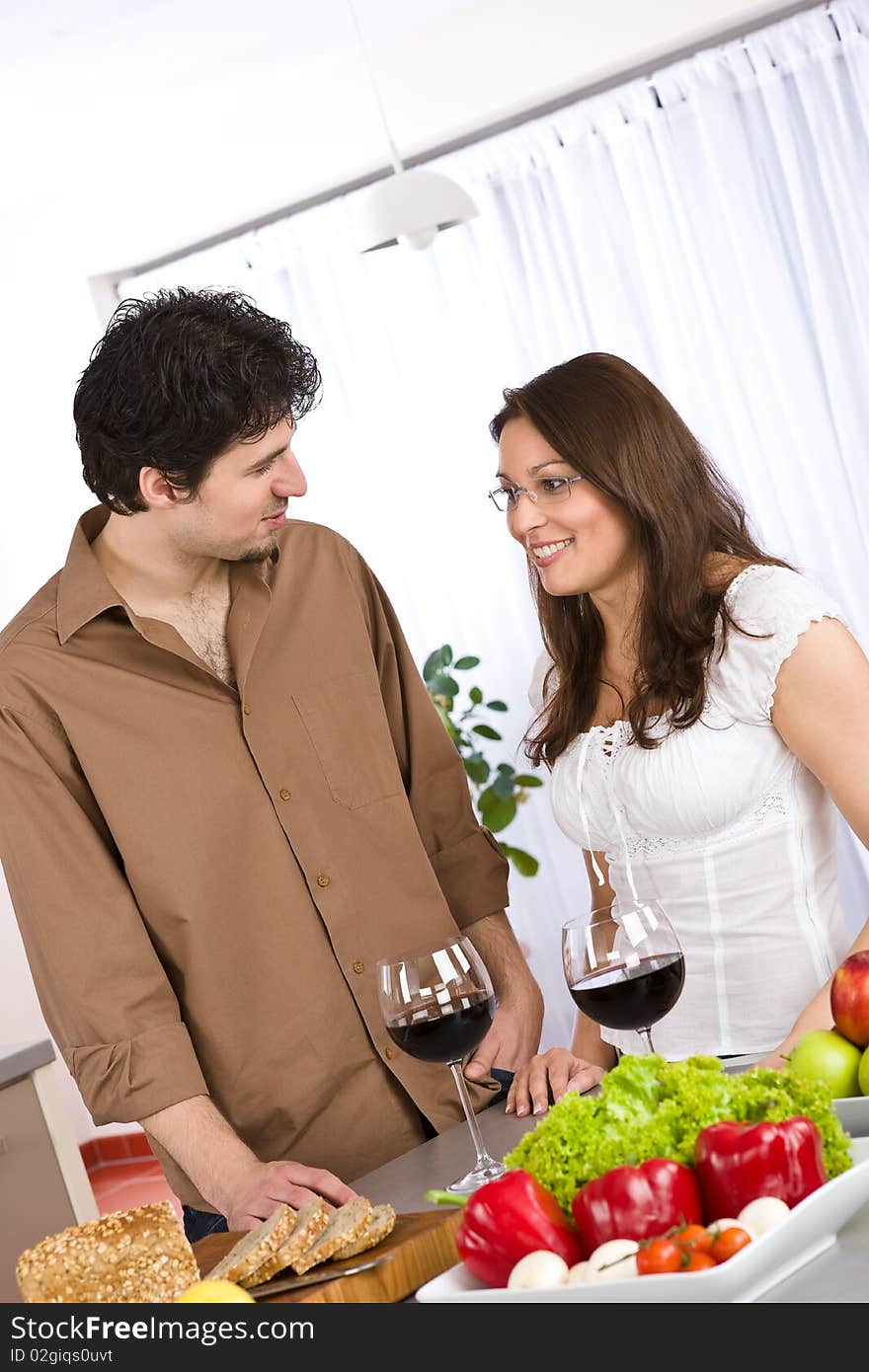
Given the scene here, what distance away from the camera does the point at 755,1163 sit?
92 centimetres

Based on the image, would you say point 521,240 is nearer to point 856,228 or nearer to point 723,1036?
point 856,228

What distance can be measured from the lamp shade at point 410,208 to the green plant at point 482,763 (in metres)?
1.57

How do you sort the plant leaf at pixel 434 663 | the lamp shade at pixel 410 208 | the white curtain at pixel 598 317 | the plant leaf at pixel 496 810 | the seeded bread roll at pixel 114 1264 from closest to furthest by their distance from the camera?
the seeded bread roll at pixel 114 1264, the lamp shade at pixel 410 208, the white curtain at pixel 598 317, the plant leaf at pixel 496 810, the plant leaf at pixel 434 663

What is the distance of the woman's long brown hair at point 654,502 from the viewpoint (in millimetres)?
1919

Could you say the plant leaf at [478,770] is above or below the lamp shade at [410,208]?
below

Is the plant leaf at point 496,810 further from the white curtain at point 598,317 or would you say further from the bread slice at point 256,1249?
the bread slice at point 256,1249

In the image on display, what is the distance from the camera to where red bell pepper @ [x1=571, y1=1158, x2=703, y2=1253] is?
35.5 inches

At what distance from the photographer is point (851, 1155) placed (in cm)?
101

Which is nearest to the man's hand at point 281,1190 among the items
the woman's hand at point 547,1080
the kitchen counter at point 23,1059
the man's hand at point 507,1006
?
the woman's hand at point 547,1080

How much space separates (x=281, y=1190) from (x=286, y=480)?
38.4 inches

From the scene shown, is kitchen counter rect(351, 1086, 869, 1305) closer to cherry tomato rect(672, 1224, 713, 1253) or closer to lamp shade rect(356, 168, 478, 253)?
cherry tomato rect(672, 1224, 713, 1253)

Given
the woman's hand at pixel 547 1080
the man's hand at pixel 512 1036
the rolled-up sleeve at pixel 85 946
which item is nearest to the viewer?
the woman's hand at pixel 547 1080

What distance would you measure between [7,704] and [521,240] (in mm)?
3521
